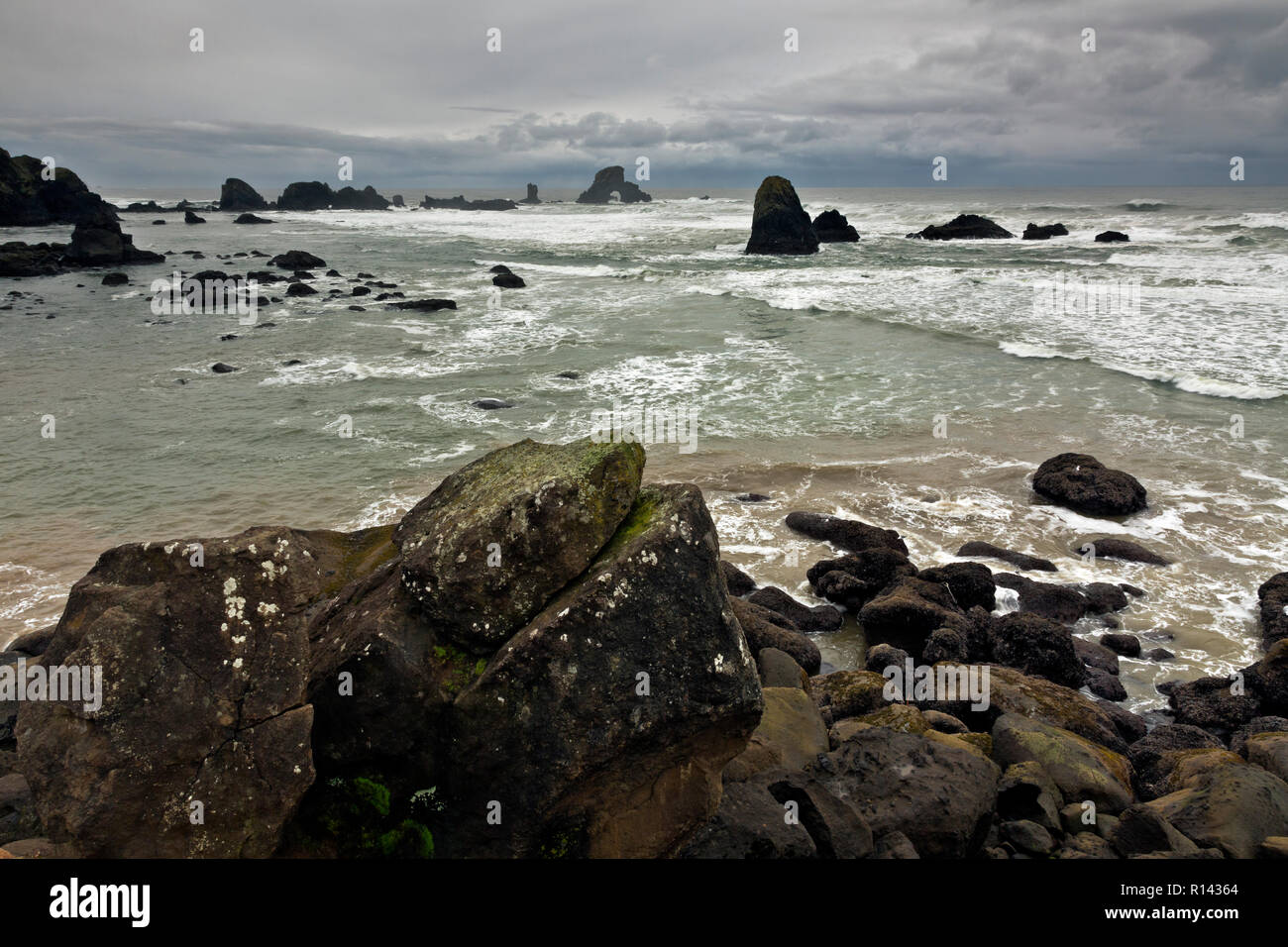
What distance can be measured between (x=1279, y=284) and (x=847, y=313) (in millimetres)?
20592

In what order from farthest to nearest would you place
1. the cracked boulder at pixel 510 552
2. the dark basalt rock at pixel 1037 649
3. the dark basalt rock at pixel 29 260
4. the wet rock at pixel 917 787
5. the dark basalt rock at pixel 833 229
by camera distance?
the dark basalt rock at pixel 833 229, the dark basalt rock at pixel 29 260, the dark basalt rock at pixel 1037 649, the wet rock at pixel 917 787, the cracked boulder at pixel 510 552

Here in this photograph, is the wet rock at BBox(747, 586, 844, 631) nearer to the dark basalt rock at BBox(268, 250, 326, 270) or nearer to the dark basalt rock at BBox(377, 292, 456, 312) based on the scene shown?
the dark basalt rock at BBox(377, 292, 456, 312)

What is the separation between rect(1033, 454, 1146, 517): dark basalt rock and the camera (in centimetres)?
1416

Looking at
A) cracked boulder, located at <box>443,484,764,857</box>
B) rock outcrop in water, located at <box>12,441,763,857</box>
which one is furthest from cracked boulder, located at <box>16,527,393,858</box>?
cracked boulder, located at <box>443,484,764,857</box>

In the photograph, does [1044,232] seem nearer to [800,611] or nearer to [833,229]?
[833,229]

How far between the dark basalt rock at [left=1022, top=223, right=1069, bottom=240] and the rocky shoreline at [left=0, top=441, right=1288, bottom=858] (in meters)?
67.8

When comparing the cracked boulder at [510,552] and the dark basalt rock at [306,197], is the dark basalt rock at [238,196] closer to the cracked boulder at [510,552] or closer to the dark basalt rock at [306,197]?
the dark basalt rock at [306,197]

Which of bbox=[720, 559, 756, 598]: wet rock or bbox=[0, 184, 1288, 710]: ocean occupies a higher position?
bbox=[0, 184, 1288, 710]: ocean

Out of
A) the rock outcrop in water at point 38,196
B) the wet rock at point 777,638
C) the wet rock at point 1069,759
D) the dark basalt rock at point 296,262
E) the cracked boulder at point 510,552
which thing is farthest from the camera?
the rock outcrop in water at point 38,196

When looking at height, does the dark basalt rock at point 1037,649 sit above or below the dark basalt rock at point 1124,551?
below

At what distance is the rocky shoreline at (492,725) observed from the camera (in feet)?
13.9

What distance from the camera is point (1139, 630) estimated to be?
35.7 ft

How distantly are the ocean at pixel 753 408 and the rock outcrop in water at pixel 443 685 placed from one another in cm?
616

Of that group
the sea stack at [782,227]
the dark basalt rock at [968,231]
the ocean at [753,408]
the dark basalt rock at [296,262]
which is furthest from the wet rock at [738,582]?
the dark basalt rock at [968,231]
